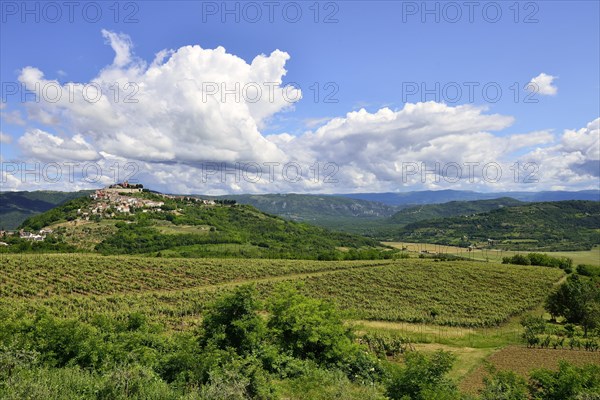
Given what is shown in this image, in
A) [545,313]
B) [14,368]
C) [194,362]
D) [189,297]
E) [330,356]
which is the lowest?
[545,313]

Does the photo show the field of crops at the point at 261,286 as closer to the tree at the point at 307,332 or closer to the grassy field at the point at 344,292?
the grassy field at the point at 344,292

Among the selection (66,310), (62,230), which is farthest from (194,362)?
(62,230)

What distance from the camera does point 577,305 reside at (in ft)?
146

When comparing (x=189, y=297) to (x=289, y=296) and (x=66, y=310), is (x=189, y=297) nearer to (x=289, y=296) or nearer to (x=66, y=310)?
(x=66, y=310)

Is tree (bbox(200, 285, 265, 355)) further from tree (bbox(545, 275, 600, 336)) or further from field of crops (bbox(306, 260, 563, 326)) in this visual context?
tree (bbox(545, 275, 600, 336))

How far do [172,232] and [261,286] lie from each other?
78.6 metres

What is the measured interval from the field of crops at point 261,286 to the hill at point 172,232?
1269 inches

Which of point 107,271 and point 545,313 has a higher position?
point 107,271

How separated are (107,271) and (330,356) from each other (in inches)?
2307

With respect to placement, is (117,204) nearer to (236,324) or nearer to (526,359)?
(236,324)

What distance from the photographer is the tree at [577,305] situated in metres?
41.7

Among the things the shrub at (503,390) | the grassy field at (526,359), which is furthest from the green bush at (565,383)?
the grassy field at (526,359)

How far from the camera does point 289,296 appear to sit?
80.2ft

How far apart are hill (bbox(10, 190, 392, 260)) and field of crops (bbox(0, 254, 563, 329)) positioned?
106ft
